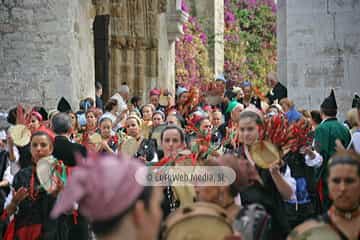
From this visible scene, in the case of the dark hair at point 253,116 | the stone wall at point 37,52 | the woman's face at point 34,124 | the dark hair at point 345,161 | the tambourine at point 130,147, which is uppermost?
the stone wall at point 37,52

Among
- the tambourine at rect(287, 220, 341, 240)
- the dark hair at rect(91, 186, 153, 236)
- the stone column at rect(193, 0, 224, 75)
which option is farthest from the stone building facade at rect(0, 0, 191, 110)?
the stone column at rect(193, 0, 224, 75)

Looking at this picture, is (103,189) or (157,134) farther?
(157,134)

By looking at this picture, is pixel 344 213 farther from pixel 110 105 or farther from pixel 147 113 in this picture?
pixel 110 105

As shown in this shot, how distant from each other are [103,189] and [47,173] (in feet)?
14.9

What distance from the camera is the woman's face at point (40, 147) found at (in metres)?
7.78

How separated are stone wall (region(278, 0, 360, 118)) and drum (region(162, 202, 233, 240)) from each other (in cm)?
847

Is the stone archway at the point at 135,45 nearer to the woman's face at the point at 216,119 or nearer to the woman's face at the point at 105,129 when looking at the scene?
the woman's face at the point at 216,119

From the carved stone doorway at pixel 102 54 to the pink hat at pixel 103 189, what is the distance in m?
17.2

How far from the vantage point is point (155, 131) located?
31.6ft

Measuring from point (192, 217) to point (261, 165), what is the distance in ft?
6.95

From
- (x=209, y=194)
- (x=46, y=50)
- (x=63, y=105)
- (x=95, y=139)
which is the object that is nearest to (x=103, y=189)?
(x=209, y=194)

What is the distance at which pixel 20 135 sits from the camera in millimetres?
8742

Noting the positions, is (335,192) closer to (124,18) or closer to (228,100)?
(228,100)

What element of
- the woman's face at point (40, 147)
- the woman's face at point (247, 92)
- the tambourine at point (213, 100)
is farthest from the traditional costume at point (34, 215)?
the tambourine at point (213, 100)
